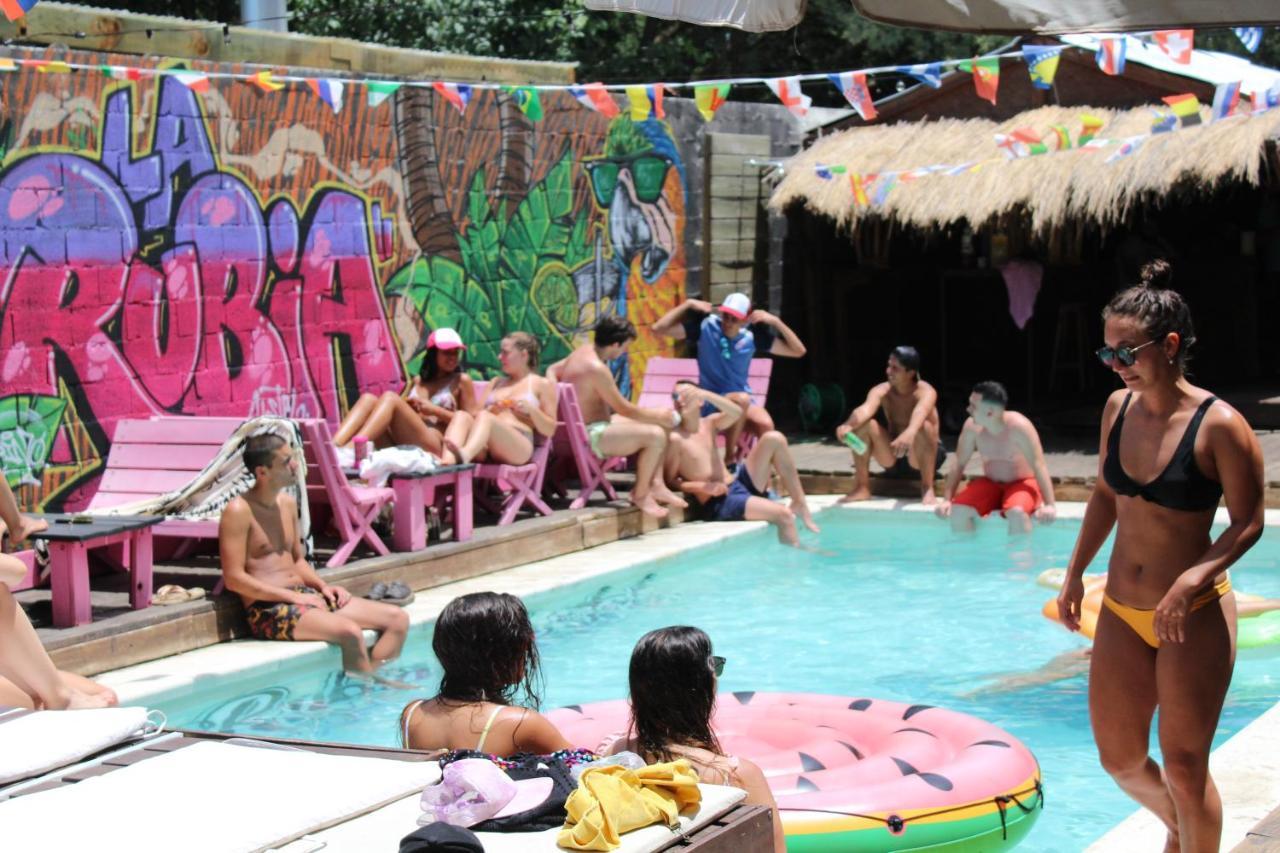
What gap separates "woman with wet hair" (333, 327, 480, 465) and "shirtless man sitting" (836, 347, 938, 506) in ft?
9.37

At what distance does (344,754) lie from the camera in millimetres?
4043

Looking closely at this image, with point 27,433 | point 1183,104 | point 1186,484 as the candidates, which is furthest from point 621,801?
point 1183,104

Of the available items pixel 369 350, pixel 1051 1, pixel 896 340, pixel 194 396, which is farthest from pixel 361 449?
pixel 896 340

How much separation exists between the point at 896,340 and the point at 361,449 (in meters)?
8.84

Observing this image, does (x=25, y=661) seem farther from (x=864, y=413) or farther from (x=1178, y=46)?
(x=1178, y=46)

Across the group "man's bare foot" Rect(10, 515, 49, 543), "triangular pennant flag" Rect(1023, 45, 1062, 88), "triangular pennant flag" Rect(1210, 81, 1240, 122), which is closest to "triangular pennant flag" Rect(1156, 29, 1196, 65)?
"triangular pennant flag" Rect(1023, 45, 1062, 88)

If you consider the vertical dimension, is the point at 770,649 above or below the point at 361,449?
below

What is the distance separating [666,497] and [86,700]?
18.7 feet

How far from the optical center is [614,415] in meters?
11.5

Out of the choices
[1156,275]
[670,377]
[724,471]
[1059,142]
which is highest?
[1059,142]

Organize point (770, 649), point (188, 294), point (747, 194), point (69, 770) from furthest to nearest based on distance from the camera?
1. point (747, 194)
2. point (188, 294)
3. point (770, 649)
4. point (69, 770)

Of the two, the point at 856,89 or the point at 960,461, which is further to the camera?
the point at 856,89

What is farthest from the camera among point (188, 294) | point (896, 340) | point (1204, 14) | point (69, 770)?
point (896, 340)

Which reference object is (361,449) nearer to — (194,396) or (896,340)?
(194,396)
